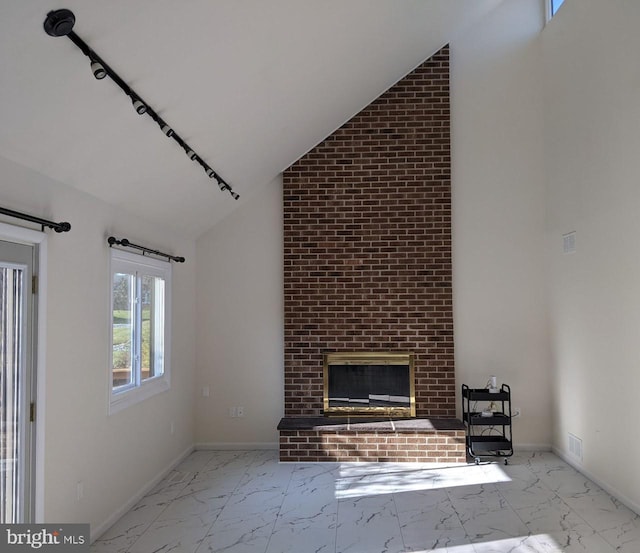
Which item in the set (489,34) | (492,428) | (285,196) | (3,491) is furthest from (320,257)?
(3,491)

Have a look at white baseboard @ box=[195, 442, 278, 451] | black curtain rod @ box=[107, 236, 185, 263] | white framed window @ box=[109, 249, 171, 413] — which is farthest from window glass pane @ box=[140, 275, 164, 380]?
white baseboard @ box=[195, 442, 278, 451]

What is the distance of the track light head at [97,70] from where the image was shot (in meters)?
2.30

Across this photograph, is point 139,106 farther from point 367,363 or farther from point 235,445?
point 235,445

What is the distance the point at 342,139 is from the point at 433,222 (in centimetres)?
124

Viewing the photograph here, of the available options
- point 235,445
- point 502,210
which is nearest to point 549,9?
point 502,210

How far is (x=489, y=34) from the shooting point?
18.5 feet

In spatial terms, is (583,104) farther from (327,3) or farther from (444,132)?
(327,3)

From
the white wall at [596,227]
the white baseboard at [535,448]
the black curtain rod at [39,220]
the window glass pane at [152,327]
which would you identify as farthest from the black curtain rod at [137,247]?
the white baseboard at [535,448]

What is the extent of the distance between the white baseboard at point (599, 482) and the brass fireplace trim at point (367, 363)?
142 centimetres

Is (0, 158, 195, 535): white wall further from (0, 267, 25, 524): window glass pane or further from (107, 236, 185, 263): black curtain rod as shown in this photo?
(0, 267, 25, 524): window glass pane

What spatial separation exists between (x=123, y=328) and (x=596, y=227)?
3.73m

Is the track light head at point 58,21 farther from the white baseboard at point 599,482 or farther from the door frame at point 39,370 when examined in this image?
the white baseboard at point 599,482

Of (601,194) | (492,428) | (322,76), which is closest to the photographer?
(322,76)

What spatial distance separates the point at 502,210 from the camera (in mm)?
5562
